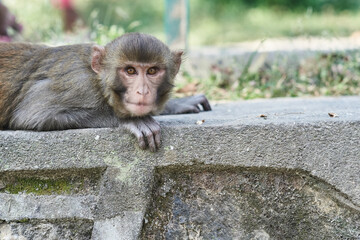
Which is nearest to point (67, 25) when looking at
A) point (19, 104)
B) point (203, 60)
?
point (203, 60)

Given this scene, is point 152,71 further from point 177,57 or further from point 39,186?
point 39,186

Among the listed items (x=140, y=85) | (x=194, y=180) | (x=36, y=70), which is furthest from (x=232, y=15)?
(x=194, y=180)

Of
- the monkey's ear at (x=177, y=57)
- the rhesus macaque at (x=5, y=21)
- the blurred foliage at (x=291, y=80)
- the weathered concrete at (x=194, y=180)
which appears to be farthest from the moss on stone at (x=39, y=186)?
the rhesus macaque at (x=5, y=21)

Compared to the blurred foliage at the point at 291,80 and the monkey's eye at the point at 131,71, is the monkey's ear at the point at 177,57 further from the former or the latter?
the blurred foliage at the point at 291,80

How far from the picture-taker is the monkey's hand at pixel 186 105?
441cm

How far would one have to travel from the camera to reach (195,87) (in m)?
6.85

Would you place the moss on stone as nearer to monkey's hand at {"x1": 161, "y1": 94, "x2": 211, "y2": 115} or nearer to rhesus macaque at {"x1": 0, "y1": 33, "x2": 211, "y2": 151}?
rhesus macaque at {"x1": 0, "y1": 33, "x2": 211, "y2": 151}

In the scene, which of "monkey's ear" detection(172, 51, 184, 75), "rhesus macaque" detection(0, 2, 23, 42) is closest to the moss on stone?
"monkey's ear" detection(172, 51, 184, 75)

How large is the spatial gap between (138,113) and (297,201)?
3.91 feet

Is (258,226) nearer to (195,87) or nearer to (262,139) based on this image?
(262,139)

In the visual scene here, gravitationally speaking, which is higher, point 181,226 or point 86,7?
point 181,226

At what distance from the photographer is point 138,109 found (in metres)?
3.42

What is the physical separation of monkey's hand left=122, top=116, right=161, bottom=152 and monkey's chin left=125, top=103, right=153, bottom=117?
3.1 inches

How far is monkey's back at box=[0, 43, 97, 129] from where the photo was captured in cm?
377
